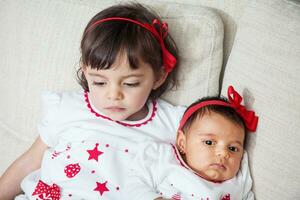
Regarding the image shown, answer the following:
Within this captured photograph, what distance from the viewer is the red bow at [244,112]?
3.75 feet

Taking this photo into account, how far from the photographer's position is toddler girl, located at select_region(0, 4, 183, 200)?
3.74 feet

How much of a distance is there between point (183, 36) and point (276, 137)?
1.43 feet

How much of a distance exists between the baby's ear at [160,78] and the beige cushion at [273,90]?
0.78 feet

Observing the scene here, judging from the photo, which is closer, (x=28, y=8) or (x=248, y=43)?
(x=248, y=43)

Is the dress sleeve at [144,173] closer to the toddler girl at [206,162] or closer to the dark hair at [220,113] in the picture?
the toddler girl at [206,162]

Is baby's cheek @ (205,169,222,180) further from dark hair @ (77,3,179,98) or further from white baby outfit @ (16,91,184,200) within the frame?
dark hair @ (77,3,179,98)

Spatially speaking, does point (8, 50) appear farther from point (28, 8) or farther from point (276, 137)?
point (276, 137)

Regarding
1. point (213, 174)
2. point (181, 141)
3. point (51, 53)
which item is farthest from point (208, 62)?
point (51, 53)

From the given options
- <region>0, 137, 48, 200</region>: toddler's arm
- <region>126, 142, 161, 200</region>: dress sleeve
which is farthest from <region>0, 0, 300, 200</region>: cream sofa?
<region>126, 142, 161, 200</region>: dress sleeve

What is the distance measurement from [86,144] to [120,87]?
0.72 ft

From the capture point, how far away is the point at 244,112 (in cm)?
114

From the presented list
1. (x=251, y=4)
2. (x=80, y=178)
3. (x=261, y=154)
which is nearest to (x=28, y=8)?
(x=80, y=178)

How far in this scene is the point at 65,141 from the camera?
49.5 inches

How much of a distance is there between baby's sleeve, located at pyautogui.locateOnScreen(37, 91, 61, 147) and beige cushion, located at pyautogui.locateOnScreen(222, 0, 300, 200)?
600mm
